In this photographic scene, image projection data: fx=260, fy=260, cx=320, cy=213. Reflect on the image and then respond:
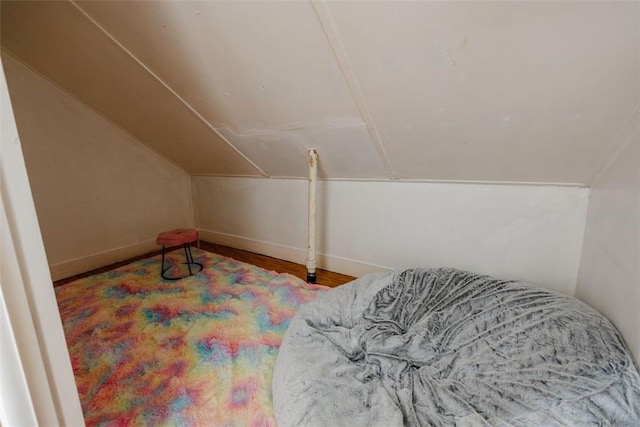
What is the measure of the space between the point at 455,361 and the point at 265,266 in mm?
1793

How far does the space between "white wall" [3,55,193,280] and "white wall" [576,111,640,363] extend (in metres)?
3.54

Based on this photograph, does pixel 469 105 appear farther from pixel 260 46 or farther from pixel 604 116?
pixel 260 46

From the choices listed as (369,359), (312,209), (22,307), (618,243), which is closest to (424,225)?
(312,209)

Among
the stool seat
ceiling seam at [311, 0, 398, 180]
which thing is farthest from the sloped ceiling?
the stool seat

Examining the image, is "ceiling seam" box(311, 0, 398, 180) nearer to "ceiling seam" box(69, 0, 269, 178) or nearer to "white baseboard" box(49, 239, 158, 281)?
"ceiling seam" box(69, 0, 269, 178)

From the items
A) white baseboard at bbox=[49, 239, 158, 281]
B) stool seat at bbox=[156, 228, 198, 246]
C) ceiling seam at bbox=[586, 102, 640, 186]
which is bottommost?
white baseboard at bbox=[49, 239, 158, 281]

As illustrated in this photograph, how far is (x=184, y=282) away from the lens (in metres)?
2.07

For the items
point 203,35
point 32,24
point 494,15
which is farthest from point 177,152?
point 494,15

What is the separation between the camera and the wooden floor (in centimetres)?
218

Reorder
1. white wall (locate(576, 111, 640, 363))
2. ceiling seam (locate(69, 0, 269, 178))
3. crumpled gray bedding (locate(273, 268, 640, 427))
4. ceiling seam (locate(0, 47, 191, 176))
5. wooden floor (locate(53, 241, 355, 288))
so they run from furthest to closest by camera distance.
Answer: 1. wooden floor (locate(53, 241, 355, 288))
2. ceiling seam (locate(0, 47, 191, 176))
3. ceiling seam (locate(69, 0, 269, 178))
4. white wall (locate(576, 111, 640, 363))
5. crumpled gray bedding (locate(273, 268, 640, 427))

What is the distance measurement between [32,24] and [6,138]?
1827 millimetres

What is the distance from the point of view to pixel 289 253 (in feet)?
8.55

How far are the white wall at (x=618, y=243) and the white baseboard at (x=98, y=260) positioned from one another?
352cm

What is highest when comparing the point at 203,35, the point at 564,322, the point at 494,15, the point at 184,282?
the point at 203,35
